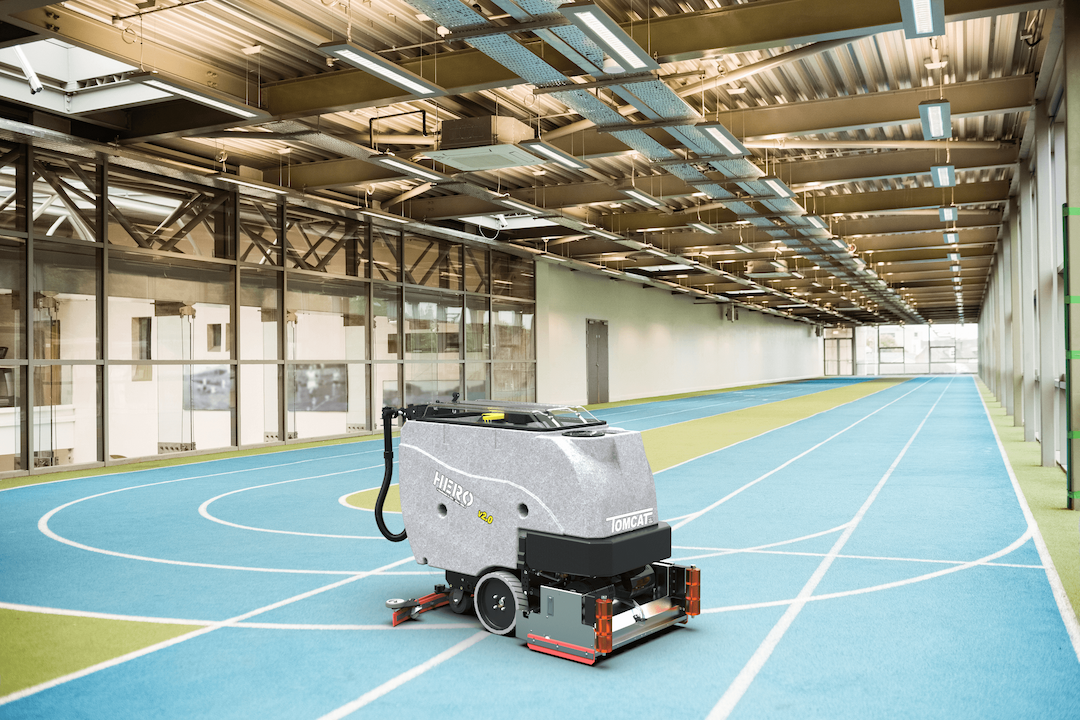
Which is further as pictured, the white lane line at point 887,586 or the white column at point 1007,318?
the white column at point 1007,318

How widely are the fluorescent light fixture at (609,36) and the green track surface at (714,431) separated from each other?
19.5ft

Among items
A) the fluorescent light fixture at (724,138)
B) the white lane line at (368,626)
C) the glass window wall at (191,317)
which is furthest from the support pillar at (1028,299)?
the white lane line at (368,626)

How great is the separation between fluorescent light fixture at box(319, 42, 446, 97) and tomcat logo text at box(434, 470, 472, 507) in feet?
15.7

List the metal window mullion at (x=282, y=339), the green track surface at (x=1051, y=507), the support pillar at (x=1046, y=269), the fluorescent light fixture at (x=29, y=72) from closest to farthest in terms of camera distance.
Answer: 1. the green track surface at (x=1051, y=507)
2. the fluorescent light fixture at (x=29, y=72)
3. the support pillar at (x=1046, y=269)
4. the metal window mullion at (x=282, y=339)

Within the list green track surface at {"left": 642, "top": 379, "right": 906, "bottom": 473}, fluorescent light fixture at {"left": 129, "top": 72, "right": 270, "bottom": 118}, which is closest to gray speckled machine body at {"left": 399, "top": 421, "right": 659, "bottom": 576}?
fluorescent light fixture at {"left": 129, "top": 72, "right": 270, "bottom": 118}

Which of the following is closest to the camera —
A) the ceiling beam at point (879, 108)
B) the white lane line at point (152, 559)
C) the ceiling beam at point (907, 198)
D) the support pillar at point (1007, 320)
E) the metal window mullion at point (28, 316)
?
the white lane line at point (152, 559)

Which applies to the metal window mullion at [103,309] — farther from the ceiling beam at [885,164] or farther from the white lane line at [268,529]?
the ceiling beam at [885,164]

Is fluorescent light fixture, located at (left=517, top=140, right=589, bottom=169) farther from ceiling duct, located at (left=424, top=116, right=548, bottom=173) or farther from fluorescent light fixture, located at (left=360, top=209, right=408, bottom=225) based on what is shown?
fluorescent light fixture, located at (left=360, top=209, right=408, bottom=225)

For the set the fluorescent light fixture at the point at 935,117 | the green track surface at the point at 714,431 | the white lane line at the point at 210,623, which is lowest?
the green track surface at the point at 714,431

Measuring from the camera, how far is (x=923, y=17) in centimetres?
756

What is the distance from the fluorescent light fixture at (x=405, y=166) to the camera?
1278 cm

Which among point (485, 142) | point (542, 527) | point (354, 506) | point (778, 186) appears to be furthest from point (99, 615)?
point (778, 186)

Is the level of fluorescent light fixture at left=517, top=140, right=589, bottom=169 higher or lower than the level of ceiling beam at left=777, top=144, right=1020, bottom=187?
lower

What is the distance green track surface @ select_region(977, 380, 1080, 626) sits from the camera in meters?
6.43
